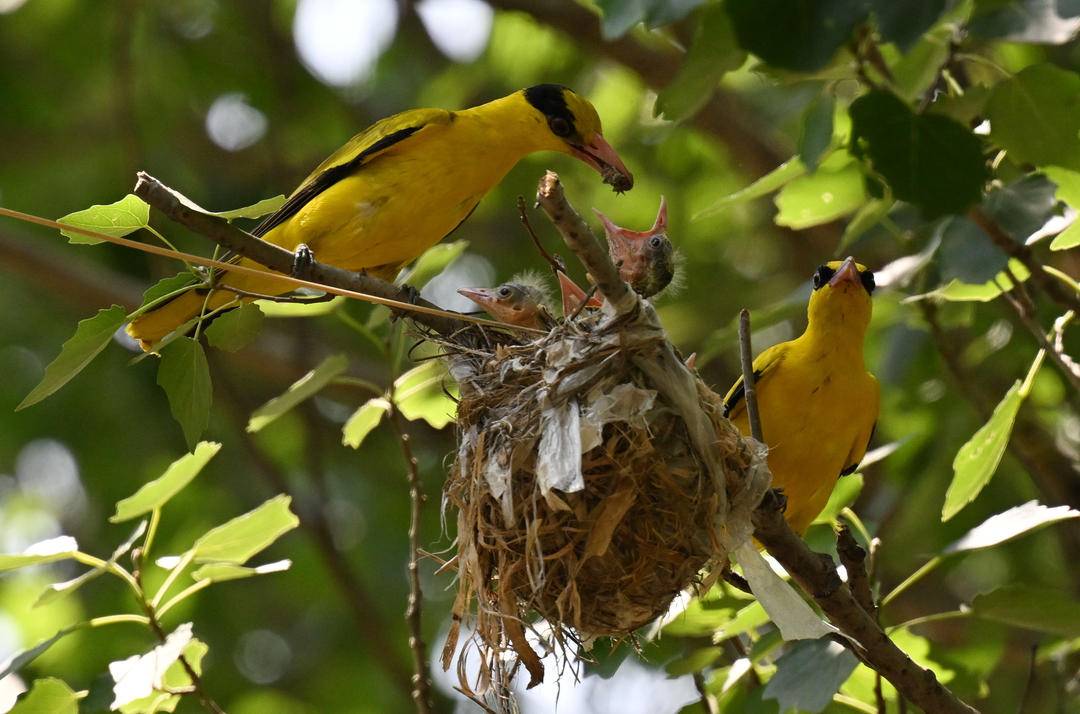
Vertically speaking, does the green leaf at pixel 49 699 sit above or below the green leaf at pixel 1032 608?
above

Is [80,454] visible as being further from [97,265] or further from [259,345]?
[259,345]

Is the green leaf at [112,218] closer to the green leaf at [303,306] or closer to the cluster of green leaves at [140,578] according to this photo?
the cluster of green leaves at [140,578]

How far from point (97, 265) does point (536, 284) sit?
12.3 ft

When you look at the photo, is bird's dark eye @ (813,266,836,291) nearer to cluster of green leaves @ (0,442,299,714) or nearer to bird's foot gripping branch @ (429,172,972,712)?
bird's foot gripping branch @ (429,172,972,712)

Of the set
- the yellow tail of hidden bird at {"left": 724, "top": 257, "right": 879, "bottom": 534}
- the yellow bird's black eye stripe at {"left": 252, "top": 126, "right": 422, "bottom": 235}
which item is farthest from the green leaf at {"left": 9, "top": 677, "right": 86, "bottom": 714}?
the yellow tail of hidden bird at {"left": 724, "top": 257, "right": 879, "bottom": 534}

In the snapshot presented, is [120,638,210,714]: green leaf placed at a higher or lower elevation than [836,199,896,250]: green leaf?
lower

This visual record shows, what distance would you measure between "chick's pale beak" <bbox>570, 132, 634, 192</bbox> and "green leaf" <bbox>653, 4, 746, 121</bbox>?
6.76ft

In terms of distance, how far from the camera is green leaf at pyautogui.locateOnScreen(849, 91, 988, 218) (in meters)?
2.35

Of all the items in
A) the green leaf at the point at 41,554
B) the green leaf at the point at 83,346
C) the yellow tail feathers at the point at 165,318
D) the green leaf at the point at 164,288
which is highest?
the green leaf at the point at 83,346

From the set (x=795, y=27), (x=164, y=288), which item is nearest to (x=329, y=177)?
(x=164, y=288)

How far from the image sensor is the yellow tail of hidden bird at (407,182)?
4473 mm

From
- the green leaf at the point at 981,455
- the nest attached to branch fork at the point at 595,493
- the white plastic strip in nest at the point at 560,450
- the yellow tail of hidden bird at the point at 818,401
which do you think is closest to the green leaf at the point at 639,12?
the nest attached to branch fork at the point at 595,493

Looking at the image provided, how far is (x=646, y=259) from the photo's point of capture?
4242 mm

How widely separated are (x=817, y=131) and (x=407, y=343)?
164cm
